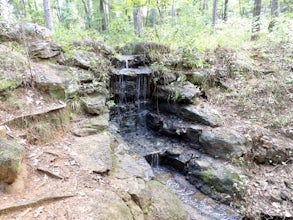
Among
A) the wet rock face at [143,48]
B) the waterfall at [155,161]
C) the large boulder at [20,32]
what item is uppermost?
the large boulder at [20,32]

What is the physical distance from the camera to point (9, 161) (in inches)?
107

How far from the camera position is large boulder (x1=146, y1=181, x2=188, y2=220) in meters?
3.58

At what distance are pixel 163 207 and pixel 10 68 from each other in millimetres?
3946

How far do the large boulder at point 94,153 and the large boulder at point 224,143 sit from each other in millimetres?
2524

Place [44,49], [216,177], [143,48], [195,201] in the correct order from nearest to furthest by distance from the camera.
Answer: [195,201] → [216,177] → [44,49] → [143,48]

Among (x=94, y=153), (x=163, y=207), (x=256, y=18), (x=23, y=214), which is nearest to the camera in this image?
(x=23, y=214)

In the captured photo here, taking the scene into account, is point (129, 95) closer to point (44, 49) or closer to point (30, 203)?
point (44, 49)

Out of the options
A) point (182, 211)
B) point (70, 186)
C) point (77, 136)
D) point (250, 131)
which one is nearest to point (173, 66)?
point (250, 131)

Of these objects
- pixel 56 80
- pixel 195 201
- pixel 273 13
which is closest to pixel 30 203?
pixel 56 80

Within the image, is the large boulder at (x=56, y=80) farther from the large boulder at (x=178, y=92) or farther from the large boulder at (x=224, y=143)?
the large boulder at (x=224, y=143)

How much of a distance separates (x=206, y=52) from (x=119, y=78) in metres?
3.16

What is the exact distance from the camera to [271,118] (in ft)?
18.9

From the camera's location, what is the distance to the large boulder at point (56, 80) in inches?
183

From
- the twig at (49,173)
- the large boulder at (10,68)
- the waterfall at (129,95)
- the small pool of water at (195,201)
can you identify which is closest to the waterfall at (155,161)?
the small pool of water at (195,201)
